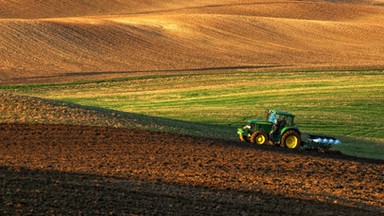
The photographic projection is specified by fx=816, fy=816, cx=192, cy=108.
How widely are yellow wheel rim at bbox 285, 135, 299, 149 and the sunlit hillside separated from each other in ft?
75.4

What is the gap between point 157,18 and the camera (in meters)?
72.8

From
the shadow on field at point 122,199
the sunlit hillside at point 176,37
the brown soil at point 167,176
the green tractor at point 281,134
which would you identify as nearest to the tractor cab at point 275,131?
the green tractor at point 281,134

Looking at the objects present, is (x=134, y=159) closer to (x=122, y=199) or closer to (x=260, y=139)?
(x=122, y=199)

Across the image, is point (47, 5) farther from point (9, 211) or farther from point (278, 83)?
point (9, 211)

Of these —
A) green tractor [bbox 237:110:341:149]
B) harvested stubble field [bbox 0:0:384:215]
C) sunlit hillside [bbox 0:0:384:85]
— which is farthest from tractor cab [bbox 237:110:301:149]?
sunlit hillside [bbox 0:0:384:85]

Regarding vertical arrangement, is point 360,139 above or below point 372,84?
below

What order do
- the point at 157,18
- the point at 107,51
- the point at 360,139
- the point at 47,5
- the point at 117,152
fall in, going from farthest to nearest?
the point at 47,5 < the point at 157,18 < the point at 107,51 < the point at 360,139 < the point at 117,152

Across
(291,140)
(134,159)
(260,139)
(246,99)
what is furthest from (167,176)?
(246,99)

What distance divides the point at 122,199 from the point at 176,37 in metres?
48.5

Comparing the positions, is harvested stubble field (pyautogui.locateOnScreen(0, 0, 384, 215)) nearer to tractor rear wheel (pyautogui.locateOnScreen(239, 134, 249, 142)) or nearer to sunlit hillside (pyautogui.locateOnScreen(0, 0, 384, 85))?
sunlit hillside (pyautogui.locateOnScreen(0, 0, 384, 85))

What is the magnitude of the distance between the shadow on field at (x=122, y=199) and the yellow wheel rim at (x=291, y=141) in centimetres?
760

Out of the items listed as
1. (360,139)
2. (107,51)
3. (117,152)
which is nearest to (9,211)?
(117,152)

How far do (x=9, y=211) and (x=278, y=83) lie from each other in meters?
33.1

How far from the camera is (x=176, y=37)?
6419cm
